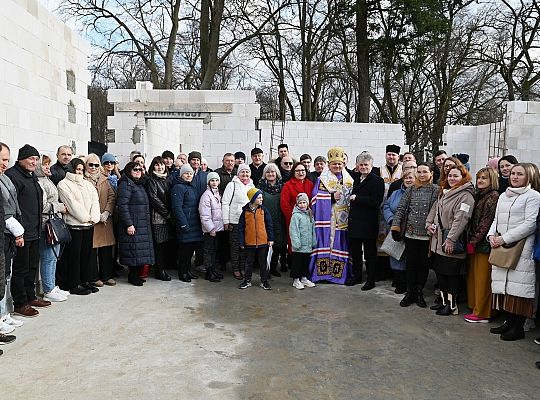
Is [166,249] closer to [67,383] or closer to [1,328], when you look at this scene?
[1,328]

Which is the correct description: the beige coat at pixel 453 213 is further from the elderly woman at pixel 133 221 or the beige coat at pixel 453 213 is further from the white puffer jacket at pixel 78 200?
the white puffer jacket at pixel 78 200

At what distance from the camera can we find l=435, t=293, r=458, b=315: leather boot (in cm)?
540

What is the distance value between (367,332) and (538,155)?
36.6 feet

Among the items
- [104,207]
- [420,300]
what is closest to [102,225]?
[104,207]

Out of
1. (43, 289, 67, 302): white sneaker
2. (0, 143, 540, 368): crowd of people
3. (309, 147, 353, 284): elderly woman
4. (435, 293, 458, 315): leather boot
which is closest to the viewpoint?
(0, 143, 540, 368): crowd of people

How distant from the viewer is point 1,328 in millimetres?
4625

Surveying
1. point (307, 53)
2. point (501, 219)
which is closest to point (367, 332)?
point (501, 219)

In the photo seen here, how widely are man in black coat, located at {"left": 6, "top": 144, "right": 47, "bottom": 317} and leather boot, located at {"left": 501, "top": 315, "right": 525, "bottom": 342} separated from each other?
4.67m

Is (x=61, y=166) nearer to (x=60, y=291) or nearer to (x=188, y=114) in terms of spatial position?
(x=60, y=291)

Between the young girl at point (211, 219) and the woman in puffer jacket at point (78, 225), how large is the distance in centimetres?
138

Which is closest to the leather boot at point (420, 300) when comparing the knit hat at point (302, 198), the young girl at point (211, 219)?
the knit hat at point (302, 198)

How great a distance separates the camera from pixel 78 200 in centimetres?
581

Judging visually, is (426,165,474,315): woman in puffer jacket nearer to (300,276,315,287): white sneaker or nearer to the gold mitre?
the gold mitre

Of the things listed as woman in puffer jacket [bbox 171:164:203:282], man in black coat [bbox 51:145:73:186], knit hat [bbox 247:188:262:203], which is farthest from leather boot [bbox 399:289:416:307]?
man in black coat [bbox 51:145:73:186]
